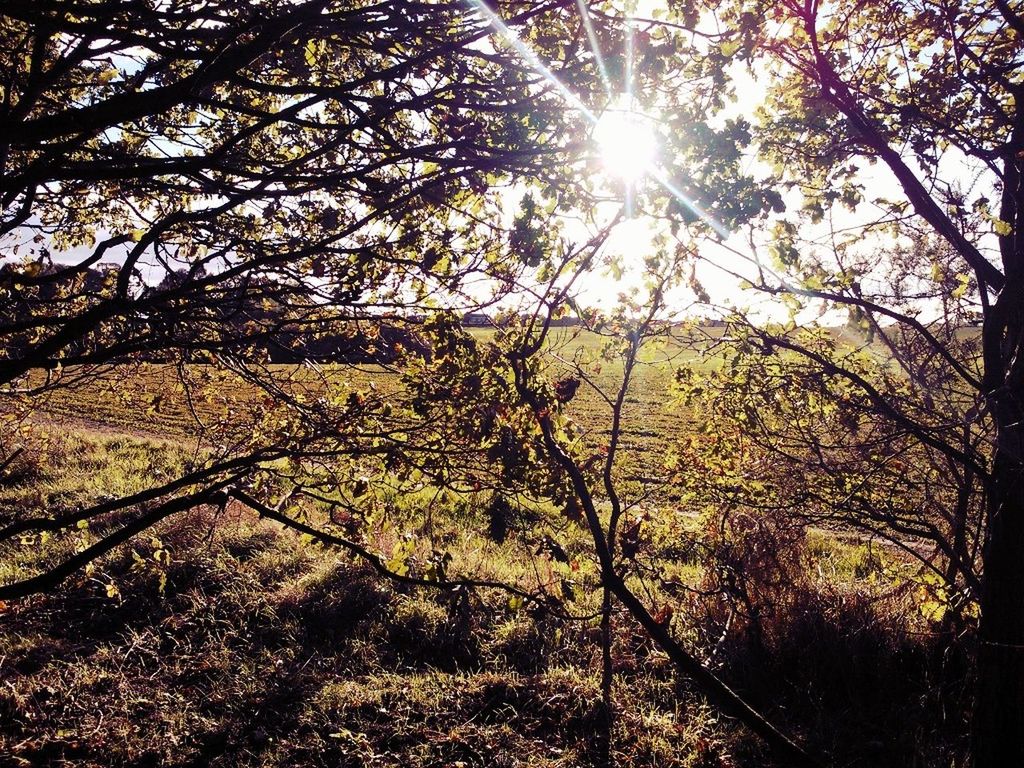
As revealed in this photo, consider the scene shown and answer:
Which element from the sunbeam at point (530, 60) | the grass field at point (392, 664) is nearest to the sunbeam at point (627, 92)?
the sunbeam at point (530, 60)

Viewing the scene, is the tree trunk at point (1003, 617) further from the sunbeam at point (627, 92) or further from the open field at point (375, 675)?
the sunbeam at point (627, 92)

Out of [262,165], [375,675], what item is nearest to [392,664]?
[375,675]

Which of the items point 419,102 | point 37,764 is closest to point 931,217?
point 419,102

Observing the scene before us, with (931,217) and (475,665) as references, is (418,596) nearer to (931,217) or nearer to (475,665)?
(475,665)

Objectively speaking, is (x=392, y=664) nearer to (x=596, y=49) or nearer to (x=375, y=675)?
(x=375, y=675)

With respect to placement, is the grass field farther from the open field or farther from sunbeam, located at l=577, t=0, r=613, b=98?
sunbeam, located at l=577, t=0, r=613, b=98

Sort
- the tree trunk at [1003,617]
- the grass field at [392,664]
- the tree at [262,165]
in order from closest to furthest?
the tree at [262,165]
the tree trunk at [1003,617]
the grass field at [392,664]

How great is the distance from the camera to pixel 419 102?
8.46 feet

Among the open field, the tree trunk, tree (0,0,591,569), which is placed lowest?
the open field

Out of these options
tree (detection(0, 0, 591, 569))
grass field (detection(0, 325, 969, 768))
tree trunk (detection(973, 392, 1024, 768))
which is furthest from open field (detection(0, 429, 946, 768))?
tree (detection(0, 0, 591, 569))

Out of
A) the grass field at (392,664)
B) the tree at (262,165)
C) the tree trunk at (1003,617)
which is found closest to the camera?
the tree at (262,165)

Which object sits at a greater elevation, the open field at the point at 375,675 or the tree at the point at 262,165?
the tree at the point at 262,165

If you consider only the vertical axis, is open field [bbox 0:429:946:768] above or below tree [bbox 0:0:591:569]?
below

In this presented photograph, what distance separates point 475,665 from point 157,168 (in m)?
4.52
